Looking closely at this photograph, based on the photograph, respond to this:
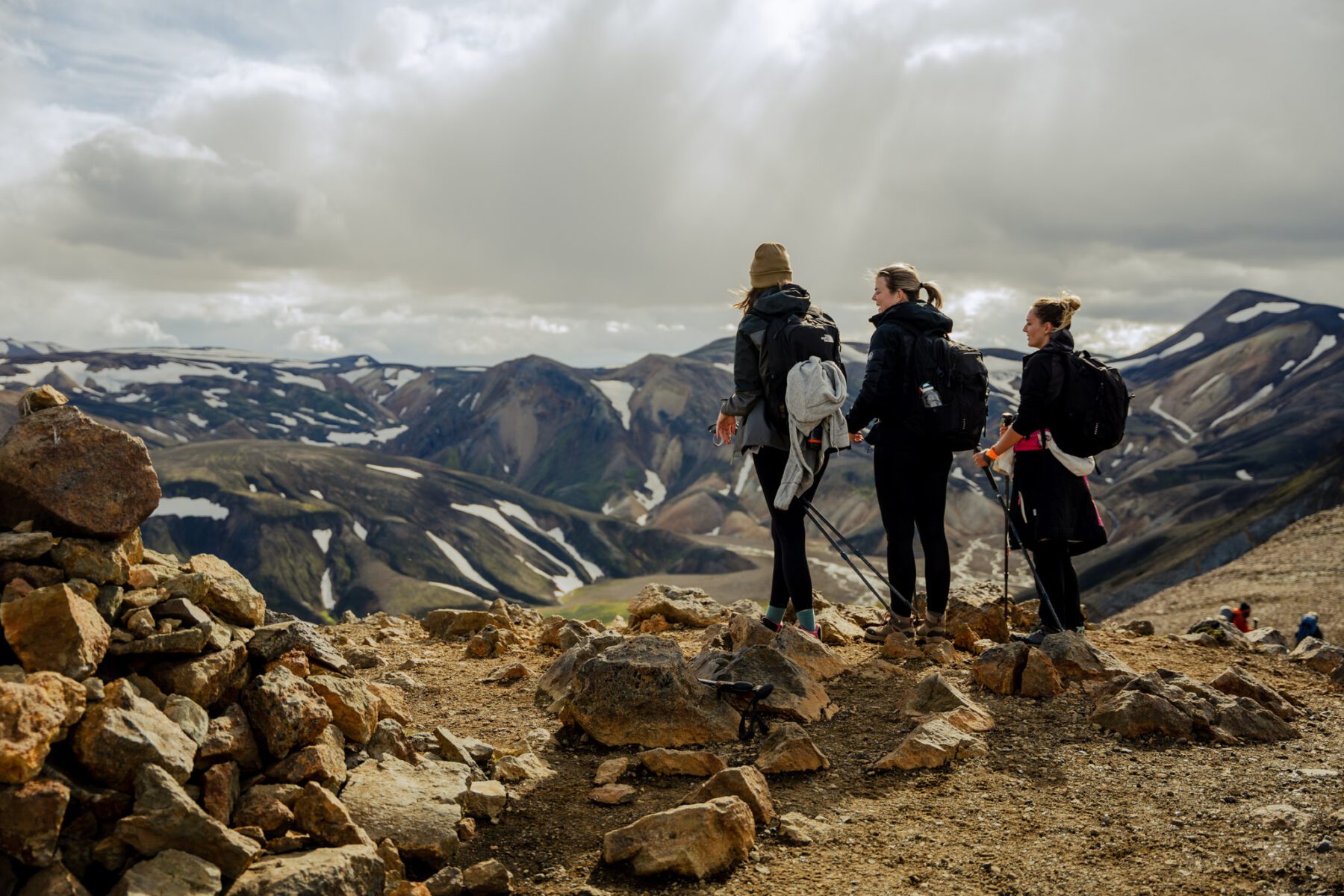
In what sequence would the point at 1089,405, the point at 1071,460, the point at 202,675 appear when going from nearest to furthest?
the point at 202,675 < the point at 1089,405 < the point at 1071,460

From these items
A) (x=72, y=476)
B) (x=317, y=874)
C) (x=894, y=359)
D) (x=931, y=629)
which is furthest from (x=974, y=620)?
(x=72, y=476)

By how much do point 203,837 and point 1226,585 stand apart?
53.9 m

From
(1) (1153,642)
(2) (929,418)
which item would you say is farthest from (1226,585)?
(2) (929,418)

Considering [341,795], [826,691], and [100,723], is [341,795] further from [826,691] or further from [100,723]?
[826,691]

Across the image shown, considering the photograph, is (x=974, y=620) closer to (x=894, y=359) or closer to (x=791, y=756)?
(x=894, y=359)

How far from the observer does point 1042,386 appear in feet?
31.2

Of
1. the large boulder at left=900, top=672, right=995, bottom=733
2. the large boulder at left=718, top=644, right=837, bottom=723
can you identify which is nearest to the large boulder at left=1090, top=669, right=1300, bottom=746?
the large boulder at left=900, top=672, right=995, bottom=733

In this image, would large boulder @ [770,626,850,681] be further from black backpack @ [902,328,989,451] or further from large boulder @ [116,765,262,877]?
large boulder @ [116,765,262,877]

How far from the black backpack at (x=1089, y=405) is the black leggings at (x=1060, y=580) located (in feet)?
3.47

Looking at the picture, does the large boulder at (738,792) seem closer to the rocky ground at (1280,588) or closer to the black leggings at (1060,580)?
the black leggings at (1060,580)

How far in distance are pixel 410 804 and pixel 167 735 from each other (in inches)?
60.0

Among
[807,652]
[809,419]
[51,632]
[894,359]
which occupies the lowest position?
[807,652]

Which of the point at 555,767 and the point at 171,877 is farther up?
→ the point at 171,877

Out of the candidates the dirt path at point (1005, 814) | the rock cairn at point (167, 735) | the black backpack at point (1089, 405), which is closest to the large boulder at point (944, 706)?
the dirt path at point (1005, 814)
